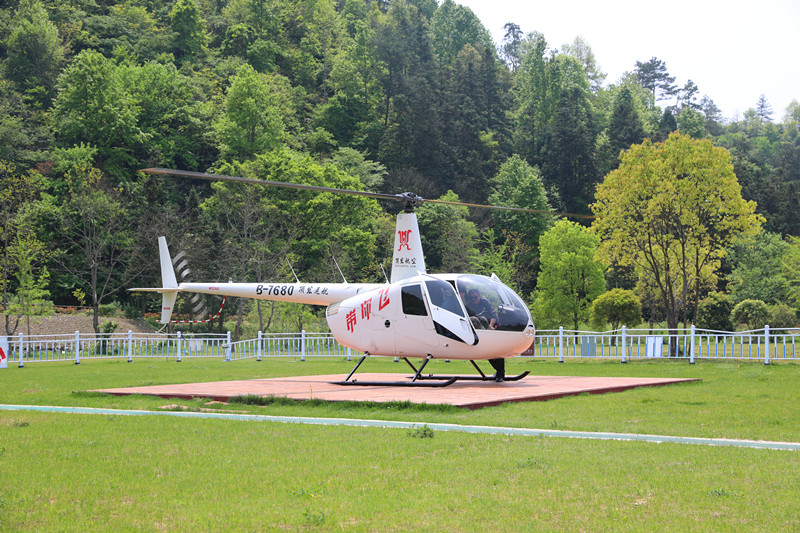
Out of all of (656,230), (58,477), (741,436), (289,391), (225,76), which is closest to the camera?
(58,477)

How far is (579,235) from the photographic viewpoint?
150 feet

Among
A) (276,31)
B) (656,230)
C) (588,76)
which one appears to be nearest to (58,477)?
(656,230)

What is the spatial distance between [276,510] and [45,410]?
8.38 m

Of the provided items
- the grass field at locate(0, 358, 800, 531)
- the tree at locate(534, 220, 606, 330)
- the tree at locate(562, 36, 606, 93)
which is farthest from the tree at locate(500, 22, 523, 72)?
the grass field at locate(0, 358, 800, 531)

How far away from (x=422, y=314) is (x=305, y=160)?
4144 centimetres

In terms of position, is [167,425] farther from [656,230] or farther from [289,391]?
[656,230]

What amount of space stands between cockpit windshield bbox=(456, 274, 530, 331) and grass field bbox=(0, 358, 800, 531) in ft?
10.5

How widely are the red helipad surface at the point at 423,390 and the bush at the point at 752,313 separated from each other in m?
24.9

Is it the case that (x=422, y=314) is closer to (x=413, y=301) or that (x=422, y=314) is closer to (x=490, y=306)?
(x=413, y=301)

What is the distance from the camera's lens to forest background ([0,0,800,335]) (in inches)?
1785

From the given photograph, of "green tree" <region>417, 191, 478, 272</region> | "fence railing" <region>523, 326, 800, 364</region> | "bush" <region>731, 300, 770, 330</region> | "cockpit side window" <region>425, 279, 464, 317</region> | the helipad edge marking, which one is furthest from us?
"green tree" <region>417, 191, 478, 272</region>

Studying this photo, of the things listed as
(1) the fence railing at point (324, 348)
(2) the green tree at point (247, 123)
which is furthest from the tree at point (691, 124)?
(1) the fence railing at point (324, 348)

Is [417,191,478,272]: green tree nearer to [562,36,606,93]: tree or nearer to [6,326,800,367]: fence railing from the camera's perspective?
[6,326,800,367]: fence railing

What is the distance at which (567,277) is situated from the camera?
45375 mm
